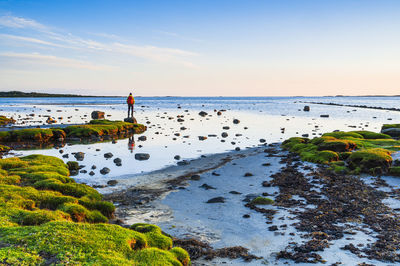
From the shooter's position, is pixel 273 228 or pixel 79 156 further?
pixel 79 156

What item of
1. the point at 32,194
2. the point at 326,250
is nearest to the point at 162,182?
the point at 32,194

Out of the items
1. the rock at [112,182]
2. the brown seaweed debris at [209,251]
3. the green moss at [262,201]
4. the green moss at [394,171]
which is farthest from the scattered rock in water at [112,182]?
the green moss at [394,171]

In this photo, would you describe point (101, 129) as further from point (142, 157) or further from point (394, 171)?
point (394, 171)

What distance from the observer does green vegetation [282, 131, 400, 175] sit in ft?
63.0

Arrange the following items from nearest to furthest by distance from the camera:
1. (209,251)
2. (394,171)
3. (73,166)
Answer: (209,251)
(394,171)
(73,166)

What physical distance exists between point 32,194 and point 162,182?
823cm

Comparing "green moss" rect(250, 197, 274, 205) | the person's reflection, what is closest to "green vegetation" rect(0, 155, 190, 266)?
"green moss" rect(250, 197, 274, 205)

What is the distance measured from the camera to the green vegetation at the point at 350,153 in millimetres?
19203

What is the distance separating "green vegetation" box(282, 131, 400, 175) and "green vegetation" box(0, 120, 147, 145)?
84.4 ft

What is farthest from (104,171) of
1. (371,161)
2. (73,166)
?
(371,161)

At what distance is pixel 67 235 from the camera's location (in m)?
7.88

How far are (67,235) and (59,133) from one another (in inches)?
1341

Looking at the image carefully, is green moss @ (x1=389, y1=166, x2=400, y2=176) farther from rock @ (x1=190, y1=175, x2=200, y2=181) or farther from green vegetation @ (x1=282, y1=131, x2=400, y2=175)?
rock @ (x1=190, y1=175, x2=200, y2=181)

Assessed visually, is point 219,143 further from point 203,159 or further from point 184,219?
point 184,219
